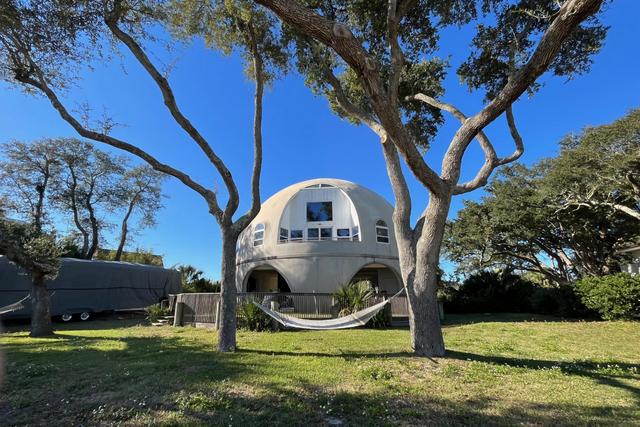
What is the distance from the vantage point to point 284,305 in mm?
13336

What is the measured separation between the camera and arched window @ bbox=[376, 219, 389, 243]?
2025cm

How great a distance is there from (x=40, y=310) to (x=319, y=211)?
13.4m

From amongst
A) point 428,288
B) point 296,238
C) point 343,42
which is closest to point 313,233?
point 296,238

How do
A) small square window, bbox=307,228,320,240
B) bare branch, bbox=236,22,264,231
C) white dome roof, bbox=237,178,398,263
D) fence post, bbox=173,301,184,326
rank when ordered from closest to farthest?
bare branch, bbox=236,22,264,231
fence post, bbox=173,301,184,326
white dome roof, bbox=237,178,398,263
small square window, bbox=307,228,320,240

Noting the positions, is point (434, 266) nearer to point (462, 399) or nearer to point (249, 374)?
point (462, 399)

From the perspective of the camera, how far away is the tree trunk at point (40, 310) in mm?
10523

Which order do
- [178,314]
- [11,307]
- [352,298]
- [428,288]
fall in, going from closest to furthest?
[428,288], [11,307], [352,298], [178,314]

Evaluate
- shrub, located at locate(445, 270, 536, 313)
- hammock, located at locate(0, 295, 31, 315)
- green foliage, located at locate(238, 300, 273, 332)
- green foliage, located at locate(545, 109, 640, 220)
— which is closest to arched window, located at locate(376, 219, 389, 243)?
shrub, located at locate(445, 270, 536, 313)

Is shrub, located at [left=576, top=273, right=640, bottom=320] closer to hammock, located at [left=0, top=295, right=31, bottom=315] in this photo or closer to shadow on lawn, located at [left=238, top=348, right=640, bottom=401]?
shadow on lawn, located at [left=238, top=348, right=640, bottom=401]

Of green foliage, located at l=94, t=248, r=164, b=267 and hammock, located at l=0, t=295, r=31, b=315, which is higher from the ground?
green foliage, located at l=94, t=248, r=164, b=267

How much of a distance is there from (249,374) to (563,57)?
1033 centimetres

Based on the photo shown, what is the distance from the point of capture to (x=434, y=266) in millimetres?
6535

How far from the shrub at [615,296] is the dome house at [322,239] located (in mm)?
8998

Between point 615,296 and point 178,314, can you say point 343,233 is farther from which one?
point 615,296
